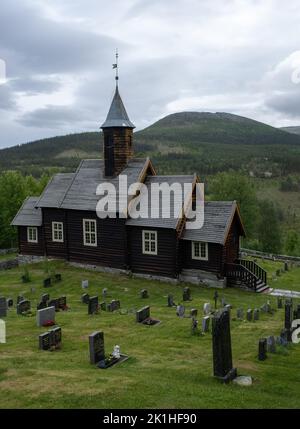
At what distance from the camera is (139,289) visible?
27.4 meters

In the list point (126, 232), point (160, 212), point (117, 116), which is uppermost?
point (117, 116)

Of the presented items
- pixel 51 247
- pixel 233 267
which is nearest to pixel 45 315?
pixel 233 267

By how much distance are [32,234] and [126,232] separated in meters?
10.5

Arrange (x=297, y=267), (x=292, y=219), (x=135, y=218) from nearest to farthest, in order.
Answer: (x=135, y=218) < (x=297, y=267) < (x=292, y=219)

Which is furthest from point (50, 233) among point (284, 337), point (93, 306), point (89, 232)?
point (284, 337)

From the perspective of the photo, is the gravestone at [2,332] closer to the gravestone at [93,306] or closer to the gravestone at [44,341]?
the gravestone at [44,341]

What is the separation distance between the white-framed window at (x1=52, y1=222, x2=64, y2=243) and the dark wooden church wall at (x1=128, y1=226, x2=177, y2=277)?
674cm

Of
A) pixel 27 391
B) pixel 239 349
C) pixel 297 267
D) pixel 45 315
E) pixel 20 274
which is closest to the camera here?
pixel 27 391

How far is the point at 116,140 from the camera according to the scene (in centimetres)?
3244

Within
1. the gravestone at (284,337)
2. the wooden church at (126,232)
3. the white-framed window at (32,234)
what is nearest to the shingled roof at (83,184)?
the wooden church at (126,232)

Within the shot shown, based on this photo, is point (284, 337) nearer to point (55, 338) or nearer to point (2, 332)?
point (55, 338)

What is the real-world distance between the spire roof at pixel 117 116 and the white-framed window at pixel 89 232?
24.1 feet

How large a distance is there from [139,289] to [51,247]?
10711 millimetres
